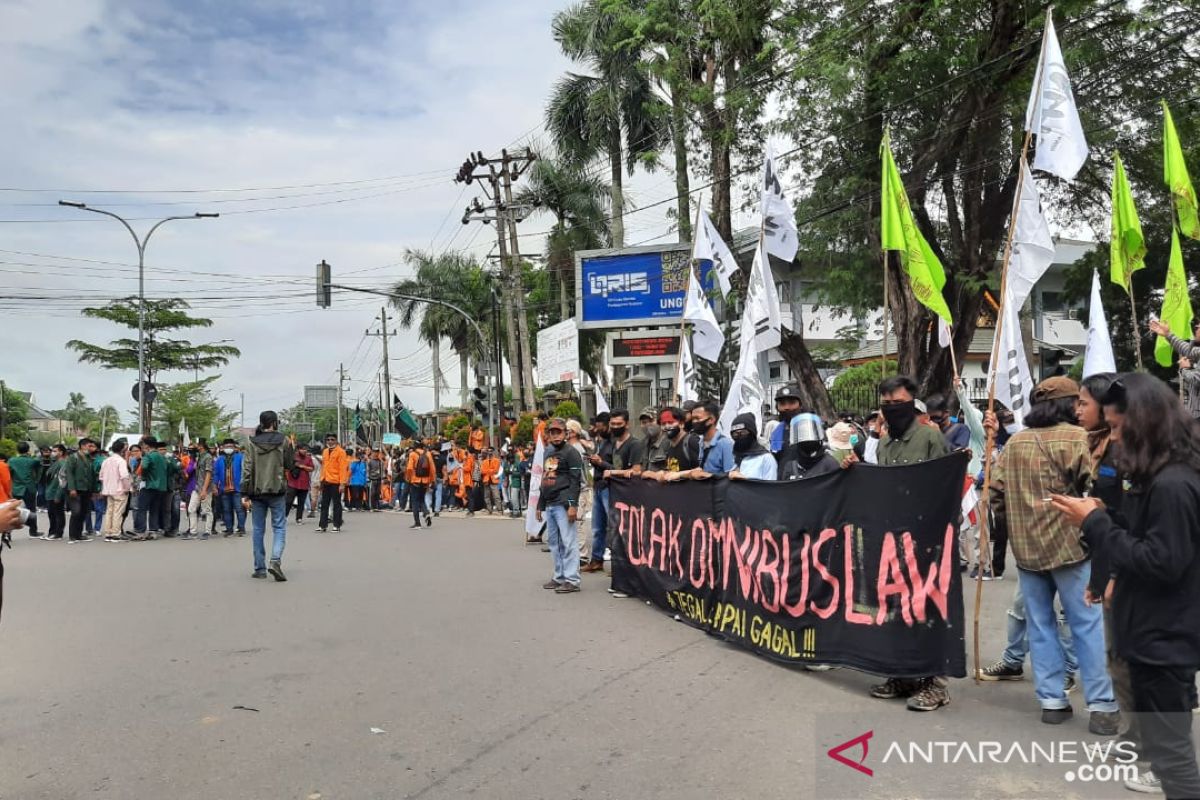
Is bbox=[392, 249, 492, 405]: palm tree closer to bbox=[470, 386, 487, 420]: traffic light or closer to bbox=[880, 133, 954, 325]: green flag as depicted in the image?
bbox=[470, 386, 487, 420]: traffic light

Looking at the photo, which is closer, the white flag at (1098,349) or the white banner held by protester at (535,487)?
the white flag at (1098,349)

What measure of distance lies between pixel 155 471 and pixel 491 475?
8.32 m

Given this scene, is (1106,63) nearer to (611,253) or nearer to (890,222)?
(890,222)

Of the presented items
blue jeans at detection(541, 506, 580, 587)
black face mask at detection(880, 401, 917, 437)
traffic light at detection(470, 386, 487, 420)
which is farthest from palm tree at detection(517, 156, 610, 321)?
black face mask at detection(880, 401, 917, 437)

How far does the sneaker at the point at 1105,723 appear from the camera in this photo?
4.92 meters

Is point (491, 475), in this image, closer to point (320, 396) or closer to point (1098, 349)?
point (1098, 349)

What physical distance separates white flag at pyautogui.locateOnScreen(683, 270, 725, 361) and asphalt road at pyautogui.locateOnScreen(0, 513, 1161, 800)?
344 cm

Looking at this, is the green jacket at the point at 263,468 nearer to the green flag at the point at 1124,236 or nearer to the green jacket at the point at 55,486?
the green jacket at the point at 55,486

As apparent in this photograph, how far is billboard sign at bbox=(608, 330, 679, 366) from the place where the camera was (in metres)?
33.8

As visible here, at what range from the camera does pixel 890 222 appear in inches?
349

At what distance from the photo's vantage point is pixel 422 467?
2003 centimetres

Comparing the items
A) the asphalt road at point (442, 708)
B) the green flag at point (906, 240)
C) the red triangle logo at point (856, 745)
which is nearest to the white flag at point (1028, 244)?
the green flag at point (906, 240)

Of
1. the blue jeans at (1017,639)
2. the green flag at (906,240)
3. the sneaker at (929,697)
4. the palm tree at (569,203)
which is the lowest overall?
the sneaker at (929,697)

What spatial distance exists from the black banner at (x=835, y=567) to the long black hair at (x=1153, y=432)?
6.19 ft
